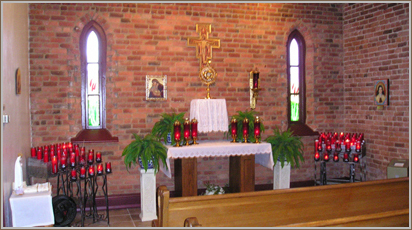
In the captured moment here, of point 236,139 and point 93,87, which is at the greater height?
point 93,87

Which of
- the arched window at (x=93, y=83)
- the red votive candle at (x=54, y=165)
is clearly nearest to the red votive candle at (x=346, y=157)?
the arched window at (x=93, y=83)

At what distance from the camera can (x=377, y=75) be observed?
7.40 m

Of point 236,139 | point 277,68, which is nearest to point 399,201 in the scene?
point 236,139

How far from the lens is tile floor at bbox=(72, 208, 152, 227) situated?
5.92 m

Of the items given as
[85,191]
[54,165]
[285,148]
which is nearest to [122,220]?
[85,191]

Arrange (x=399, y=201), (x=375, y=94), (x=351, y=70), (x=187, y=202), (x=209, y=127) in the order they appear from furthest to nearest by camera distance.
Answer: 1. (x=351, y=70)
2. (x=375, y=94)
3. (x=209, y=127)
4. (x=399, y=201)
5. (x=187, y=202)

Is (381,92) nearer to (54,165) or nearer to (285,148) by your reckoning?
(285,148)

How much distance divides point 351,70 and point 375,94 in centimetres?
84

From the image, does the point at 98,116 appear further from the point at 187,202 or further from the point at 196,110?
the point at 187,202

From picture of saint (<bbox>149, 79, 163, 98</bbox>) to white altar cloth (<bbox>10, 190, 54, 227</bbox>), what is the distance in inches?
126

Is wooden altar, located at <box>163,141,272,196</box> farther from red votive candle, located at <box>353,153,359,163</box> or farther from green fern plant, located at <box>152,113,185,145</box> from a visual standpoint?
red votive candle, located at <box>353,153,359,163</box>

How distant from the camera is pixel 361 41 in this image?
7781 millimetres

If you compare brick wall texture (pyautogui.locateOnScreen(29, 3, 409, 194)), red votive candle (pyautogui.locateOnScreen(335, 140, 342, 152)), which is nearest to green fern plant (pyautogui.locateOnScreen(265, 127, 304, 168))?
red votive candle (pyautogui.locateOnScreen(335, 140, 342, 152))

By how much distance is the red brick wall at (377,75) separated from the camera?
22.6 ft
